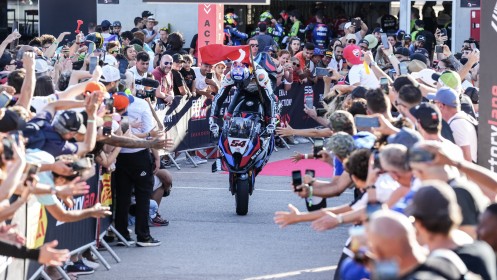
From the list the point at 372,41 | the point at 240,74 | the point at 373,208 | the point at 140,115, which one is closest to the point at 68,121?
the point at 373,208

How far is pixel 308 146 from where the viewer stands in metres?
24.3

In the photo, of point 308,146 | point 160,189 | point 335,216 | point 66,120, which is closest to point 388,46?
point 308,146

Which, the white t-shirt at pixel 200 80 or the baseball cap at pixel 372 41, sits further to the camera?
the baseball cap at pixel 372 41

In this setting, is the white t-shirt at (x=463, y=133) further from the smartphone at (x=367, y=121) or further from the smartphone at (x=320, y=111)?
the smartphone at (x=320, y=111)

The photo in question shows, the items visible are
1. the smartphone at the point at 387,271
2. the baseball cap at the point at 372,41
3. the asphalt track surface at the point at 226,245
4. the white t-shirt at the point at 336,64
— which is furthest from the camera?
the baseball cap at the point at 372,41

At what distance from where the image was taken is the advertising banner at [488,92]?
1117cm

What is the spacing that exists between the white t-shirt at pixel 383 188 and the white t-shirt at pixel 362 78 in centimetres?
691

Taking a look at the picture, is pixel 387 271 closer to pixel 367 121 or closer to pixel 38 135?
pixel 367 121

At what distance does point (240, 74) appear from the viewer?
637 inches

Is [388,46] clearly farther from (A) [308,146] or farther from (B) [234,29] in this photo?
(B) [234,29]

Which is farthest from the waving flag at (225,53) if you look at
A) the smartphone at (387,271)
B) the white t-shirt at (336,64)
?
the smartphone at (387,271)

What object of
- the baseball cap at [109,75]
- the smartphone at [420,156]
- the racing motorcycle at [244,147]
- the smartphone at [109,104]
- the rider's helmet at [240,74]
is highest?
the baseball cap at [109,75]

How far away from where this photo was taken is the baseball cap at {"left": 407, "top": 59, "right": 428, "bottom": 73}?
1717 centimetres

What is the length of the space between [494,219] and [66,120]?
443 cm
